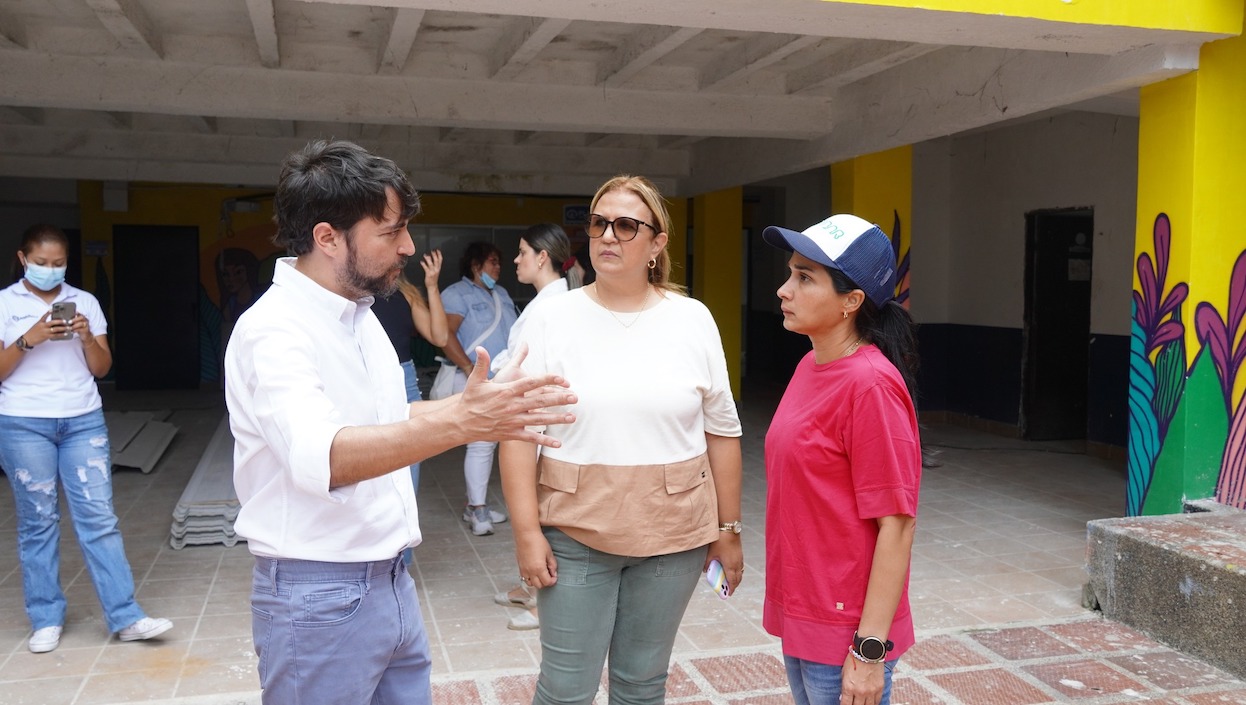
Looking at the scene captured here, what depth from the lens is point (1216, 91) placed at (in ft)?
16.6

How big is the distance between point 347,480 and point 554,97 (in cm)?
630

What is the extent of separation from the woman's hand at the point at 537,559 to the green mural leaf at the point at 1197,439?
164 inches

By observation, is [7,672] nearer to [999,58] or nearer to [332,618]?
[332,618]

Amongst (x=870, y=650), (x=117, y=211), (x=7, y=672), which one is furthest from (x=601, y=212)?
(x=117, y=211)

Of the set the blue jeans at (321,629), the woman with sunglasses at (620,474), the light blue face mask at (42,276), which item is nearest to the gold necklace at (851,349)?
the woman with sunglasses at (620,474)

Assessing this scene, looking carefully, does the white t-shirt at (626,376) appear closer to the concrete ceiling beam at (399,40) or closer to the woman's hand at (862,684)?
the woman's hand at (862,684)

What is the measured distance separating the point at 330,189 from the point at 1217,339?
16.3 feet

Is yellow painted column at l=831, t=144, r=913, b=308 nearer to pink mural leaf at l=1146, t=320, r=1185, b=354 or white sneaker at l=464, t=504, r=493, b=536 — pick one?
pink mural leaf at l=1146, t=320, r=1185, b=354

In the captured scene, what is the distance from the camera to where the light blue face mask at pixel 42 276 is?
3.96m

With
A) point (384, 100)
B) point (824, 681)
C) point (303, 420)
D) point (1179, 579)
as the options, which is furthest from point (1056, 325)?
point (303, 420)

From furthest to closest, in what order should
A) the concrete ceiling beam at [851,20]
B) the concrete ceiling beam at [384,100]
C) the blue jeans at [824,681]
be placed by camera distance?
1. the concrete ceiling beam at [384,100]
2. the concrete ceiling beam at [851,20]
3. the blue jeans at [824,681]

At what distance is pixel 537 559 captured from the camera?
229 centimetres

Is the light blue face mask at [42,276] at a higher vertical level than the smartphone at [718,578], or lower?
higher

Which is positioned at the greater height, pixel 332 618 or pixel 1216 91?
pixel 1216 91
